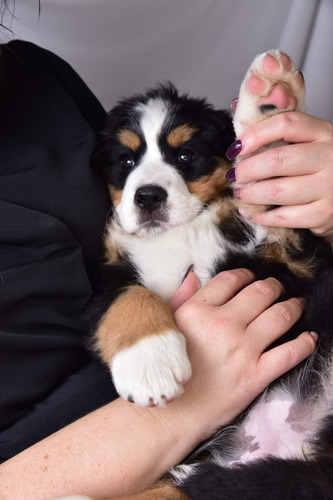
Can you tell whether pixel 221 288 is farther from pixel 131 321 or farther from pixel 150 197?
pixel 150 197

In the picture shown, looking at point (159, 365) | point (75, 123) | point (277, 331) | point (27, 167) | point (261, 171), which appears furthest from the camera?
point (75, 123)

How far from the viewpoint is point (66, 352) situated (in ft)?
5.79

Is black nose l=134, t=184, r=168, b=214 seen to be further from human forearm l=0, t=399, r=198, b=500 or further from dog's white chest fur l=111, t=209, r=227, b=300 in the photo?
human forearm l=0, t=399, r=198, b=500

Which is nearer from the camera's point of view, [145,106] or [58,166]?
[58,166]

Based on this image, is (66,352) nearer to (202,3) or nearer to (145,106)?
(145,106)

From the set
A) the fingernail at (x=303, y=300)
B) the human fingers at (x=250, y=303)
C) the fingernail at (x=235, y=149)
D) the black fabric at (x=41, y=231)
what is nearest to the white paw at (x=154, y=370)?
the human fingers at (x=250, y=303)

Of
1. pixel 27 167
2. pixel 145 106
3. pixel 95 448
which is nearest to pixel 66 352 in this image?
pixel 95 448

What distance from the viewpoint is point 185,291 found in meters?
1.77

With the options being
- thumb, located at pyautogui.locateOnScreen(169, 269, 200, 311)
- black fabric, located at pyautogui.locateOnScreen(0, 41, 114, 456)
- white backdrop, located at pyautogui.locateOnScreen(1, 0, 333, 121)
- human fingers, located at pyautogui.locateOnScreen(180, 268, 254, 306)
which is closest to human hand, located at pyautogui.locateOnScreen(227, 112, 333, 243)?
human fingers, located at pyautogui.locateOnScreen(180, 268, 254, 306)

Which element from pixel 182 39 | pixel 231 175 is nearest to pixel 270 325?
pixel 231 175

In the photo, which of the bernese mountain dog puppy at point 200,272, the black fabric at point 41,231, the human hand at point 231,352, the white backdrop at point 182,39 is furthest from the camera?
the white backdrop at point 182,39

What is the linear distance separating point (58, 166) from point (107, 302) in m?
0.47

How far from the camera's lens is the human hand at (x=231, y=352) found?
1509mm

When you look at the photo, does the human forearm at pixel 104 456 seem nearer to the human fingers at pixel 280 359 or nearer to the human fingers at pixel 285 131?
the human fingers at pixel 280 359
